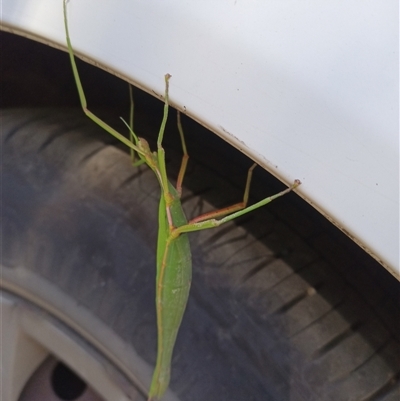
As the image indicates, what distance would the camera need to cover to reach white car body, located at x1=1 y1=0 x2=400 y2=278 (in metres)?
0.57

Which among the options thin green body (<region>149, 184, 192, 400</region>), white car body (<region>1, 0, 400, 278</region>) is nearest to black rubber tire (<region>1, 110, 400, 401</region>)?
thin green body (<region>149, 184, 192, 400</region>)

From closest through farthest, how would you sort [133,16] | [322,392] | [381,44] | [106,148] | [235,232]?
[381,44] < [133,16] < [322,392] < [235,232] < [106,148]

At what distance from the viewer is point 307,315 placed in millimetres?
874

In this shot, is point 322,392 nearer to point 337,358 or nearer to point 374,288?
point 337,358

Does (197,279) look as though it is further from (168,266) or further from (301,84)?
(301,84)

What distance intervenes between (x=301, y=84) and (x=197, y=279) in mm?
498

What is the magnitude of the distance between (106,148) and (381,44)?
0.68 m

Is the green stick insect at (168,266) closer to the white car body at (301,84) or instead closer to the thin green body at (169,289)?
the thin green body at (169,289)

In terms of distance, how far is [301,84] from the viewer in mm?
605

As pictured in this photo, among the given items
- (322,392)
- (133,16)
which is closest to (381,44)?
(133,16)

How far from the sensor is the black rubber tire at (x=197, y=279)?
856mm

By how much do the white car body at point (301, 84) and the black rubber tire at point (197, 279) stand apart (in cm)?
30

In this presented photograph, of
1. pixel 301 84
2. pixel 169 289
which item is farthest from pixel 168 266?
pixel 301 84

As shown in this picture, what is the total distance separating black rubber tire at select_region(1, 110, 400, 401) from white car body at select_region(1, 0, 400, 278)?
0.99ft
